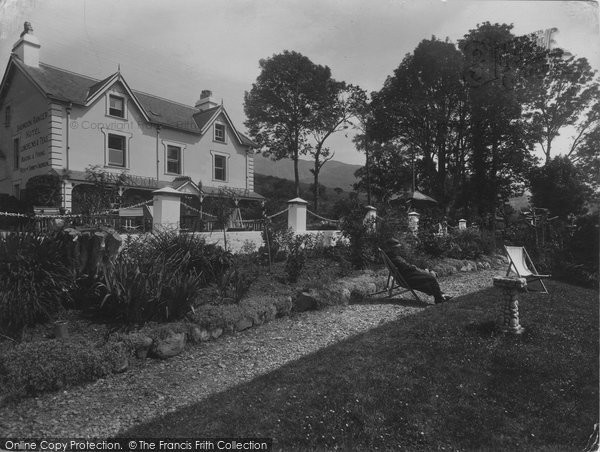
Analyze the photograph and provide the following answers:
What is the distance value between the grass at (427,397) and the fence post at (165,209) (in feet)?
10.4

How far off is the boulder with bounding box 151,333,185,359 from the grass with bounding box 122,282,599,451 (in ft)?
3.15

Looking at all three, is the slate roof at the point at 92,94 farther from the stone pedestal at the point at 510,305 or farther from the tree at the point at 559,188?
the tree at the point at 559,188

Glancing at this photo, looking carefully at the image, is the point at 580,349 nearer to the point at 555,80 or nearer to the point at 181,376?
the point at 555,80

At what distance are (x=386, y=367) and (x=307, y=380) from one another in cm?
70

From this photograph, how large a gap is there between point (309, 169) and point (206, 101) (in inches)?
63.1

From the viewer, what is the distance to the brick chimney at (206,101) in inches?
137

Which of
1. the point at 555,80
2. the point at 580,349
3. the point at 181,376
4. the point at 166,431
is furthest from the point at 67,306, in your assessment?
the point at 555,80

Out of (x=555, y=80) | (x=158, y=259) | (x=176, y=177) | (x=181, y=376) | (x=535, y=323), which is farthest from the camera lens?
(x=176, y=177)

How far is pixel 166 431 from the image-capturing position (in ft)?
7.39

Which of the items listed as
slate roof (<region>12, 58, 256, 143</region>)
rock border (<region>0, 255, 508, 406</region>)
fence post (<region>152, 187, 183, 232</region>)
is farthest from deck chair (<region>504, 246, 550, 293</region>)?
fence post (<region>152, 187, 183, 232</region>)

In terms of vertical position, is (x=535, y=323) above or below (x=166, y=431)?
above

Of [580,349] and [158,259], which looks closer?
[580,349]

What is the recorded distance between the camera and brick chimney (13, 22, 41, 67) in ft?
8.76

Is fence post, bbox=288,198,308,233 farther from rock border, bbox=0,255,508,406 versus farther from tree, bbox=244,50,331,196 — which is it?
tree, bbox=244,50,331,196
